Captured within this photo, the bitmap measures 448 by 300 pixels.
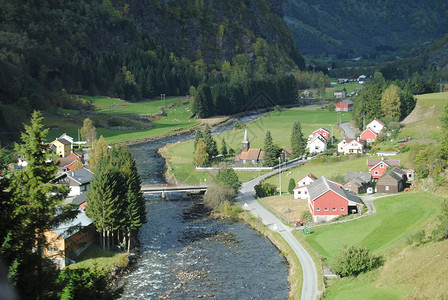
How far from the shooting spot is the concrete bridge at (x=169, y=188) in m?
66.6

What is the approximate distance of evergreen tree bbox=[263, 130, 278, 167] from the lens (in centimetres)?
7594

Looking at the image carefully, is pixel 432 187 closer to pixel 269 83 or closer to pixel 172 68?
pixel 269 83

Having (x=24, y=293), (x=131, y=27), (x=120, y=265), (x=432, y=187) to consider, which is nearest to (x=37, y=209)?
(x=24, y=293)

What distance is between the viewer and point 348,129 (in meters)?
102

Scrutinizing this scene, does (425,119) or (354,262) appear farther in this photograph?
(425,119)

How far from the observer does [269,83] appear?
155500 millimetres

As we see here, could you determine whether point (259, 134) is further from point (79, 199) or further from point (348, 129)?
point (79, 199)

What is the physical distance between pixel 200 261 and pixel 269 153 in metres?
31.9

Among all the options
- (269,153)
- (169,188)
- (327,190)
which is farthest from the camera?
(269,153)

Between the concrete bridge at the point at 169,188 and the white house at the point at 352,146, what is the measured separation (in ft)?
74.6

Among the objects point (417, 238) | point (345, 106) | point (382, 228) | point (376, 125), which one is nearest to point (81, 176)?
point (382, 228)

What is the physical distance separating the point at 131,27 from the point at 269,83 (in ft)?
201

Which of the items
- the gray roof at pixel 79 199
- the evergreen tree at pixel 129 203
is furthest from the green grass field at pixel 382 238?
the gray roof at pixel 79 199

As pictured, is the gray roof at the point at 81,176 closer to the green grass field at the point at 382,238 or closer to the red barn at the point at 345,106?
the green grass field at the point at 382,238
